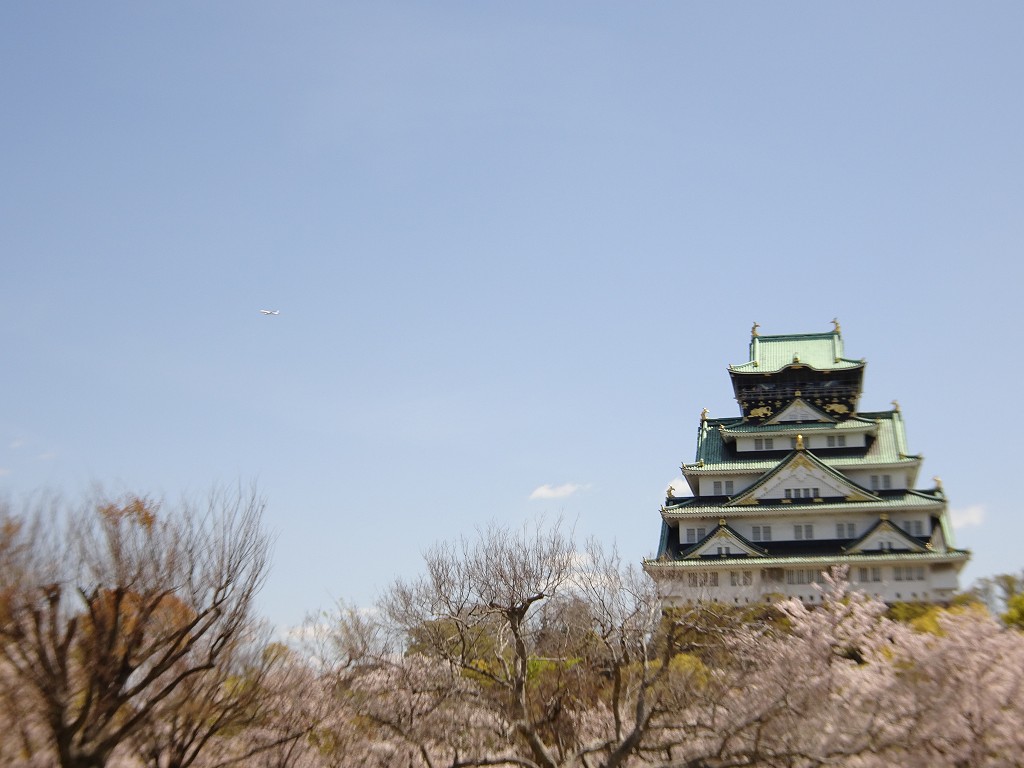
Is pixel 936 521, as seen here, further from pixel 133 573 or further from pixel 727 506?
pixel 133 573

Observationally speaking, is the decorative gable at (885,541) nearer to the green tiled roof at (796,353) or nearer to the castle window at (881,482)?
the castle window at (881,482)

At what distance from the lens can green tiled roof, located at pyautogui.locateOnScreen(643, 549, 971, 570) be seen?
153 feet

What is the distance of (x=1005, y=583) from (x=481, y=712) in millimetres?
39222

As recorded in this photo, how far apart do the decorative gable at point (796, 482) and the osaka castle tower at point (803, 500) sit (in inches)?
1.9

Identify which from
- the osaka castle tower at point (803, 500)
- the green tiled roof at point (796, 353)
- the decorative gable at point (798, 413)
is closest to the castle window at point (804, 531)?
the osaka castle tower at point (803, 500)

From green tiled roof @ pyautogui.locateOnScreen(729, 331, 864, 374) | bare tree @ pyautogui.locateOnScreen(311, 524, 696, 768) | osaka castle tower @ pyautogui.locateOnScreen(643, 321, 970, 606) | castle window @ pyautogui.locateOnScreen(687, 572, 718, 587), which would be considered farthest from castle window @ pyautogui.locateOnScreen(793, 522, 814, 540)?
bare tree @ pyautogui.locateOnScreen(311, 524, 696, 768)

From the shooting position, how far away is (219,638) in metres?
18.7

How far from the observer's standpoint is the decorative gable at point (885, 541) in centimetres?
4781

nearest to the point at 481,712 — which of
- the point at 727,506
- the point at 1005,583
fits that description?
the point at 727,506

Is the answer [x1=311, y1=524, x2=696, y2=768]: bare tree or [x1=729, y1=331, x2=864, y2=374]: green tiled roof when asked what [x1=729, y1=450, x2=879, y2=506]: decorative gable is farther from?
[x1=311, y1=524, x2=696, y2=768]: bare tree

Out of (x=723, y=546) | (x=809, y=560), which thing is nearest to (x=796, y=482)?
(x=809, y=560)

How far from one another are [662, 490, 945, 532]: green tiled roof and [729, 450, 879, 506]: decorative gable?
1.72 feet

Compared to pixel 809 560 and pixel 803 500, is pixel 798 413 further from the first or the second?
pixel 809 560

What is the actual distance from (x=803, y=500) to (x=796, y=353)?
417 inches
